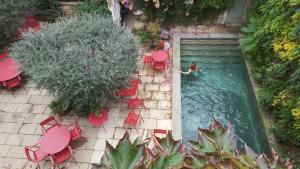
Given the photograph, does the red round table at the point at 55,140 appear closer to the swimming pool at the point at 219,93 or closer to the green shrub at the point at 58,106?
the green shrub at the point at 58,106

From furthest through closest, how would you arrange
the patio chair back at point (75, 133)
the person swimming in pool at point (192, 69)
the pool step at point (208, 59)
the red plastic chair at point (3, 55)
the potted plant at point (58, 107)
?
the pool step at point (208, 59) → the red plastic chair at point (3, 55) → the person swimming in pool at point (192, 69) → the potted plant at point (58, 107) → the patio chair back at point (75, 133)

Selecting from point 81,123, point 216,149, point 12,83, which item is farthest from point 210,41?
point 216,149

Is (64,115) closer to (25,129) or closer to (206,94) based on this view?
(25,129)

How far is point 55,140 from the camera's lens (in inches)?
326

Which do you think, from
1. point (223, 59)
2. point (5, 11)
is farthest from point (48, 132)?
point (223, 59)

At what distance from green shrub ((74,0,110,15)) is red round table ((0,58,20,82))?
3.66 m

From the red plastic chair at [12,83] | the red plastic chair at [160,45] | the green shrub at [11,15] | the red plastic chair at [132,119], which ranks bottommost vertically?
the red plastic chair at [132,119]

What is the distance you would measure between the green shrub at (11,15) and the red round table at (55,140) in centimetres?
533

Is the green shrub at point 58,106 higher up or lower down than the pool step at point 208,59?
lower down

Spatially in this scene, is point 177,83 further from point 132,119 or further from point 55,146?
point 55,146

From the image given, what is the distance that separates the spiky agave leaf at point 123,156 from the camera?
2.14 metres

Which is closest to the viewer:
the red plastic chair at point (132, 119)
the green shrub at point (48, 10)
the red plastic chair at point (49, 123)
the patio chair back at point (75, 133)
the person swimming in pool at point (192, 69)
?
the patio chair back at point (75, 133)

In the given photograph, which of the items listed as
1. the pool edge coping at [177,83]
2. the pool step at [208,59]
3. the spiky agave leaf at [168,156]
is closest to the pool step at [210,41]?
the pool edge coping at [177,83]

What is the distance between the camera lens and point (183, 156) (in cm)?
229
